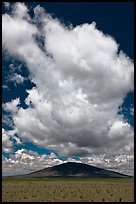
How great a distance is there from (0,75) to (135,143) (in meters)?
4.49

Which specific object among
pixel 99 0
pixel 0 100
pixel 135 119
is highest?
pixel 99 0

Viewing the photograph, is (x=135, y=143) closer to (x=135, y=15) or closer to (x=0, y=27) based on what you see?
(x=135, y=15)

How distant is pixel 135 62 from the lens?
8211 millimetres

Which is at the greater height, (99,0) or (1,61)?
(99,0)

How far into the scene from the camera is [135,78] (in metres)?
8.52

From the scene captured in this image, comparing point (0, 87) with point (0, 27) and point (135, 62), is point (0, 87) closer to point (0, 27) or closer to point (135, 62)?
point (0, 27)

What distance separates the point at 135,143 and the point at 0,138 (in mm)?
3924

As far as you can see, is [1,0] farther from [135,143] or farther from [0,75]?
[135,143]

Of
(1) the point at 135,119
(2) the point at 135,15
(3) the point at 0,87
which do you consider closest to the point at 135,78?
(1) the point at 135,119

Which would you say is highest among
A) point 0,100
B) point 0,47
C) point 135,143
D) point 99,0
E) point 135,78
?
point 99,0

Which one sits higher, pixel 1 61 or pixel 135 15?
pixel 135 15

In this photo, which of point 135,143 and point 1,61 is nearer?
point 135,143

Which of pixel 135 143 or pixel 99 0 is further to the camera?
pixel 99 0

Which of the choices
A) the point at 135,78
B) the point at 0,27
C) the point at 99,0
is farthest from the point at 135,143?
the point at 0,27
